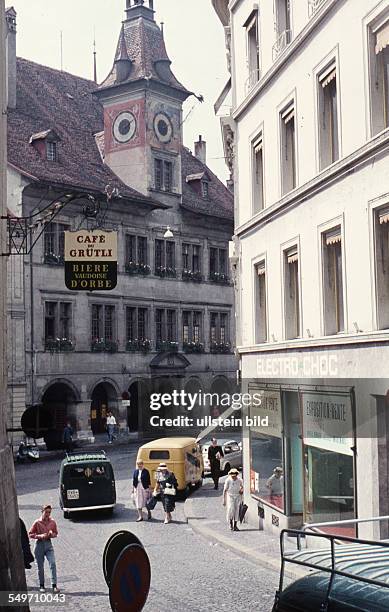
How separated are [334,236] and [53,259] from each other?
2974cm

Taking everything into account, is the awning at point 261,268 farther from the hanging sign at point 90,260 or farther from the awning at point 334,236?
the hanging sign at point 90,260

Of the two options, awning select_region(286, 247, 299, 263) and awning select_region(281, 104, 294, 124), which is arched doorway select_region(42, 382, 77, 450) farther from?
awning select_region(281, 104, 294, 124)

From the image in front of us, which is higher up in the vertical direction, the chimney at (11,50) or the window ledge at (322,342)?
the chimney at (11,50)

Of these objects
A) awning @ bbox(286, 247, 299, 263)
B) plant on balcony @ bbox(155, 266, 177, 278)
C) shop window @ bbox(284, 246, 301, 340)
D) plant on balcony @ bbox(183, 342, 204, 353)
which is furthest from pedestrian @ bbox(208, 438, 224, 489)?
plant on balcony @ bbox(183, 342, 204, 353)

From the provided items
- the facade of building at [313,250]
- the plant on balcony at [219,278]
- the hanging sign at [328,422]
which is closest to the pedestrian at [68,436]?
the plant on balcony at [219,278]

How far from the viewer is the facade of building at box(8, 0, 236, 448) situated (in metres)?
46.1

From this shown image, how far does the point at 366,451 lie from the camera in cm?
1664

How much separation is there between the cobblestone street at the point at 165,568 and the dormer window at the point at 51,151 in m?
25.0

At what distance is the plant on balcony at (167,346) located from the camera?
53281 millimetres

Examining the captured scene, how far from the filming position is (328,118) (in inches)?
752

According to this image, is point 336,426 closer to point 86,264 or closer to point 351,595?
point 86,264

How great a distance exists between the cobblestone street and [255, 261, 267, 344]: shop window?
201 inches

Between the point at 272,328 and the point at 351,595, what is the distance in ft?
51.9

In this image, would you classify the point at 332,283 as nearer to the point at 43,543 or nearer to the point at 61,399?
the point at 43,543
